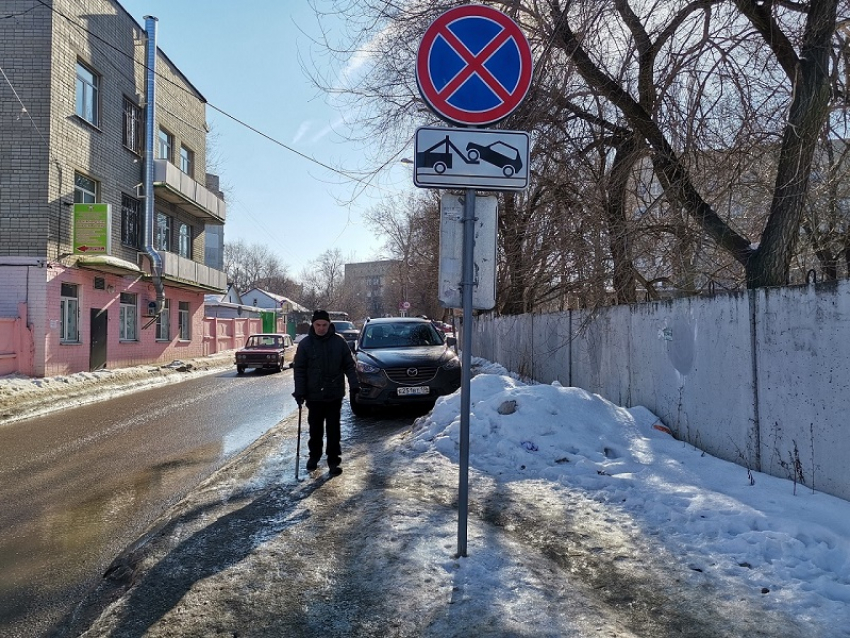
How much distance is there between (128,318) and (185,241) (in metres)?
6.72

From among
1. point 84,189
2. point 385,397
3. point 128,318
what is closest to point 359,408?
point 385,397

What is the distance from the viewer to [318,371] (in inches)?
229

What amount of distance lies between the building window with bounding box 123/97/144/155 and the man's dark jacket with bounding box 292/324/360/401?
18.1m

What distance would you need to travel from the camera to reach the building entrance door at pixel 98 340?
1798 centimetres

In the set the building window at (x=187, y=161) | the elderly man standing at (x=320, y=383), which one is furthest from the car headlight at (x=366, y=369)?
the building window at (x=187, y=161)

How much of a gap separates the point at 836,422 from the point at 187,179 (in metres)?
24.1

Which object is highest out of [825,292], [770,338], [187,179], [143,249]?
[187,179]

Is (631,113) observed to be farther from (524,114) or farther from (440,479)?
(440,479)

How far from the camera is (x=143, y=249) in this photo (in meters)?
20.8

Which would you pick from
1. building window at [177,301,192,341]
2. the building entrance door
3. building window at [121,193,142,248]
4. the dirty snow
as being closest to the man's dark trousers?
the dirty snow

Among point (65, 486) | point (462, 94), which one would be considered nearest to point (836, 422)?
point (462, 94)

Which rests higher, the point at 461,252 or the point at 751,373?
the point at 461,252

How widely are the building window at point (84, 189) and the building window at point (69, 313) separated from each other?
2658 millimetres

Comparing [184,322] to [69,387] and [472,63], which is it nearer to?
[69,387]
